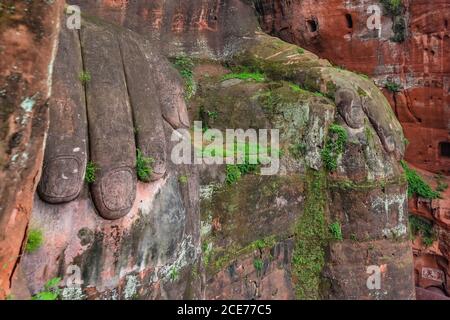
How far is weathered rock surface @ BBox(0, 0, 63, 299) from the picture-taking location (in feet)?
7.43

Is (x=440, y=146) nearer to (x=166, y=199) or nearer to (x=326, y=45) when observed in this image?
(x=326, y=45)

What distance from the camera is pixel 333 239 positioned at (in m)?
7.18

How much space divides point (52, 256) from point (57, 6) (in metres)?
2.12

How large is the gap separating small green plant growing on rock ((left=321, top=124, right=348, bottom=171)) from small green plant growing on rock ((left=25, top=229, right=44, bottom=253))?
547 cm

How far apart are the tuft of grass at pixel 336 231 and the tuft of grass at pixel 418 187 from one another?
4.32m

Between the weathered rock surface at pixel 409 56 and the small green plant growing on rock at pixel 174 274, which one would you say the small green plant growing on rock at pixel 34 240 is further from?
the weathered rock surface at pixel 409 56

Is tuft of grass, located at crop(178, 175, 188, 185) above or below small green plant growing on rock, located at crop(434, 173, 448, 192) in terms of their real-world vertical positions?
above

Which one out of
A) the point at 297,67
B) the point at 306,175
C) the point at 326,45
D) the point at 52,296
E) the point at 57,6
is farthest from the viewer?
the point at 326,45

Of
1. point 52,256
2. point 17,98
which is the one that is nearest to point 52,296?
point 52,256

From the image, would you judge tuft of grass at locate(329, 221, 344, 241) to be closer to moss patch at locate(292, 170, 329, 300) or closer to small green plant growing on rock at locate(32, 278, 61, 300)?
moss patch at locate(292, 170, 329, 300)

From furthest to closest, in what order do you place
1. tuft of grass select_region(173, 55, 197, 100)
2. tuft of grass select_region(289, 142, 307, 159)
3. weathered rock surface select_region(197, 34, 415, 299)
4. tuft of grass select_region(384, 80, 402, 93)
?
tuft of grass select_region(384, 80, 402, 93) < tuft of grass select_region(173, 55, 197, 100) < tuft of grass select_region(289, 142, 307, 159) < weathered rock surface select_region(197, 34, 415, 299)

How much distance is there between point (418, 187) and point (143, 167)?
373 inches

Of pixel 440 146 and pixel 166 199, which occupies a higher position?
pixel 440 146

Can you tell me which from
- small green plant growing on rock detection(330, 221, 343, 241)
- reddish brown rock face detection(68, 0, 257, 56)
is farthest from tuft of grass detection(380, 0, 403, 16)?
small green plant growing on rock detection(330, 221, 343, 241)
